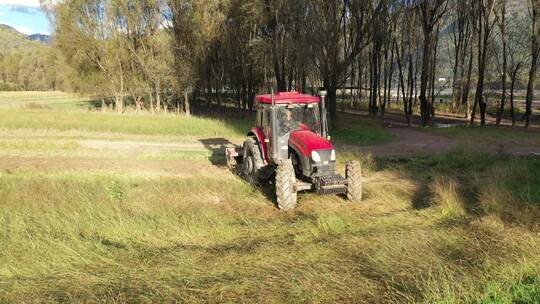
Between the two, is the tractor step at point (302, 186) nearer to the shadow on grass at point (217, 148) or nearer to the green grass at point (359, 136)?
the shadow on grass at point (217, 148)

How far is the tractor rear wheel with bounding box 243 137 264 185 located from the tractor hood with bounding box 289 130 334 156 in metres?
1.34

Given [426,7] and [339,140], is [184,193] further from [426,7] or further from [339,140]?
[426,7]

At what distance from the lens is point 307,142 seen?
29.1ft

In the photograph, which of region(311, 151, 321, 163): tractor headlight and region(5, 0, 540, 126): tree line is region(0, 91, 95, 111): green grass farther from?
region(311, 151, 321, 163): tractor headlight

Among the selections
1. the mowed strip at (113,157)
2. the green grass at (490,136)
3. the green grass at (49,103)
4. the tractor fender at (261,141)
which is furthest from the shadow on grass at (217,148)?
the green grass at (49,103)

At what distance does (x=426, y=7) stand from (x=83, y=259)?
26511 millimetres

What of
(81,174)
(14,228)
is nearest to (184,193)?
(14,228)

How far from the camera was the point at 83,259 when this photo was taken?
5.44 metres

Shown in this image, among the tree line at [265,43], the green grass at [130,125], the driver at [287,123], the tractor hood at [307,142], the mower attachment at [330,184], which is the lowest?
the mower attachment at [330,184]

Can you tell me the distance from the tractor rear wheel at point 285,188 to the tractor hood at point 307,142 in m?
0.60

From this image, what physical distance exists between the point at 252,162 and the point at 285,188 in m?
2.59

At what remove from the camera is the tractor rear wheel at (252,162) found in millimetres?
10456

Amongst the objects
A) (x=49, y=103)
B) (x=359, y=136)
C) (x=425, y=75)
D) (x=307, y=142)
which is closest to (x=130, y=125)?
(x=359, y=136)

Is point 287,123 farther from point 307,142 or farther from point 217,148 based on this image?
point 217,148
